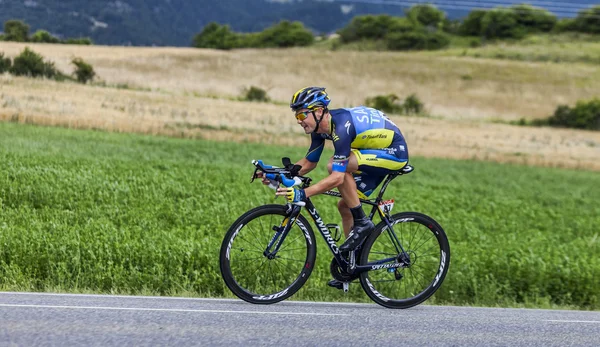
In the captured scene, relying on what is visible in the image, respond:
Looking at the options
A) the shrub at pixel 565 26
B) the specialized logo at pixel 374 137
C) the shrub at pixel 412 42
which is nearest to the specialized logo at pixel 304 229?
the specialized logo at pixel 374 137

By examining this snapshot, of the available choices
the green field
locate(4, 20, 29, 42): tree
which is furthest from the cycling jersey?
locate(4, 20, 29, 42): tree

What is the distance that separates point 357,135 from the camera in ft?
22.3

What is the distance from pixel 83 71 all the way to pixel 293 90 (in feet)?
60.5

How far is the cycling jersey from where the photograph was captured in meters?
6.64

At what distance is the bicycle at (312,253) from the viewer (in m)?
6.73

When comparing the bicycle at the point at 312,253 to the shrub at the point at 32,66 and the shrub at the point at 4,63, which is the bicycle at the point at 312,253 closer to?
the shrub at the point at 4,63

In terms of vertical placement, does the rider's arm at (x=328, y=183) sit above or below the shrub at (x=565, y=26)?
below

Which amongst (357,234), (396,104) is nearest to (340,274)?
(357,234)

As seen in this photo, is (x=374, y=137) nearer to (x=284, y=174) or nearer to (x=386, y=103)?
(x=284, y=174)

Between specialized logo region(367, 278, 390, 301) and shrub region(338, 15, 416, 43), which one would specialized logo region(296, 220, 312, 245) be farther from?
shrub region(338, 15, 416, 43)

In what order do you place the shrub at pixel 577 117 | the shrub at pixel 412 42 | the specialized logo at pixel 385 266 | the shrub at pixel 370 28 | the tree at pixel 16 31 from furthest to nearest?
the shrub at pixel 370 28
the shrub at pixel 412 42
the shrub at pixel 577 117
the tree at pixel 16 31
the specialized logo at pixel 385 266

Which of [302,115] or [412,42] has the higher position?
[412,42]

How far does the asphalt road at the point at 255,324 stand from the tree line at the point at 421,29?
2531 inches

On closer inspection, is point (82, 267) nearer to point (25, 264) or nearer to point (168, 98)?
point (25, 264)
